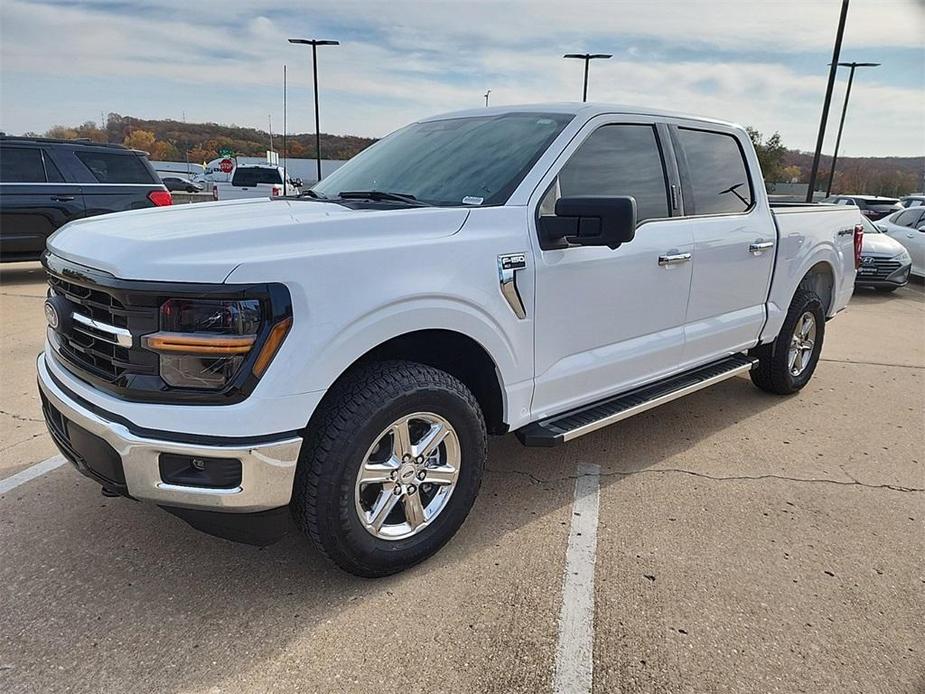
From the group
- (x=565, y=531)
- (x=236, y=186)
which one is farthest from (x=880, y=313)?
(x=236, y=186)

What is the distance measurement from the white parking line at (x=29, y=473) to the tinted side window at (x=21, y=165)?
21.8 feet

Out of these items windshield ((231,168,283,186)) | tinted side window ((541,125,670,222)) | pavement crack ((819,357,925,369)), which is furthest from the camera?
windshield ((231,168,283,186))

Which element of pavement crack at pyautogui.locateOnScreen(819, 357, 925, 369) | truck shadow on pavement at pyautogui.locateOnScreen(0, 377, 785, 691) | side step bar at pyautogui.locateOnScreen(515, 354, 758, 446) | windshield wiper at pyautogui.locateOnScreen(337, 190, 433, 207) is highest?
windshield wiper at pyautogui.locateOnScreen(337, 190, 433, 207)

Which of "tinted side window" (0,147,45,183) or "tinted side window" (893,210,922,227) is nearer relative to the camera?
"tinted side window" (0,147,45,183)

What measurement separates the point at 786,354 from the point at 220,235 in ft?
14.1

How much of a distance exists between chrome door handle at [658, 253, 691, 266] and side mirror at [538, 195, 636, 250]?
0.78 m

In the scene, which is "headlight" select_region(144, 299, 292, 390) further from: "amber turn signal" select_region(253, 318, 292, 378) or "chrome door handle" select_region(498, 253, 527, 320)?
"chrome door handle" select_region(498, 253, 527, 320)

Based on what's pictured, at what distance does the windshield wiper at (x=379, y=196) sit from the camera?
3.14 metres

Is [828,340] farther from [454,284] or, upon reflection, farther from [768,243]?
[454,284]

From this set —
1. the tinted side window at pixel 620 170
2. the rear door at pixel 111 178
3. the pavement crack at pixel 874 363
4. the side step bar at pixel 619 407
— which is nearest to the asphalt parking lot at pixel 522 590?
the side step bar at pixel 619 407

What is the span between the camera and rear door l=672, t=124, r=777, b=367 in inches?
155

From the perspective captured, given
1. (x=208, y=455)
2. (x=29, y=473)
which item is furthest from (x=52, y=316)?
(x=29, y=473)

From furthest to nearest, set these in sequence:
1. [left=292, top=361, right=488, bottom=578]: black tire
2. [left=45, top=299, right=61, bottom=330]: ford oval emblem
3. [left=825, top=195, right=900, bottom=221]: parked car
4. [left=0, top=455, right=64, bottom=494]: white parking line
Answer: [left=825, top=195, right=900, bottom=221]: parked car → [left=0, top=455, right=64, bottom=494]: white parking line → [left=45, top=299, right=61, bottom=330]: ford oval emblem → [left=292, top=361, right=488, bottom=578]: black tire

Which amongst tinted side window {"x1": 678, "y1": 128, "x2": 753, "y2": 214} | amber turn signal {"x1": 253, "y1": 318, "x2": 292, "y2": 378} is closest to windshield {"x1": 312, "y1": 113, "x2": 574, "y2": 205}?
tinted side window {"x1": 678, "y1": 128, "x2": 753, "y2": 214}
